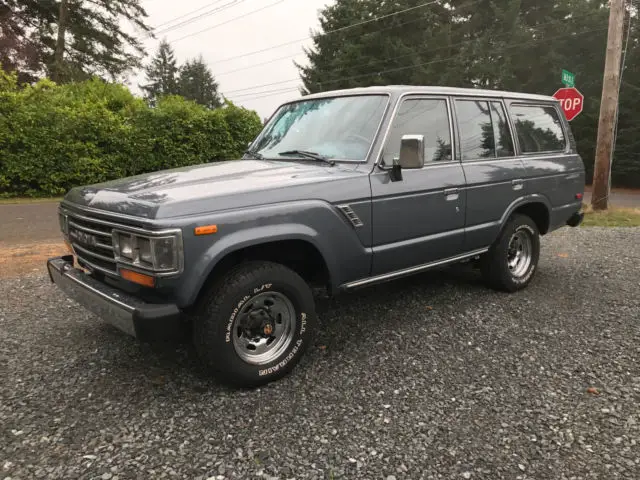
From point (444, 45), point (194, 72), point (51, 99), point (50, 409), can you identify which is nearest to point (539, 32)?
point (444, 45)

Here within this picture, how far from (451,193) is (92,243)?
2.75m

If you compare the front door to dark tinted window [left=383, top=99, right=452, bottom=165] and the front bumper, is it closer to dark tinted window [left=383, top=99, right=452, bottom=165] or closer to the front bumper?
dark tinted window [left=383, top=99, right=452, bottom=165]

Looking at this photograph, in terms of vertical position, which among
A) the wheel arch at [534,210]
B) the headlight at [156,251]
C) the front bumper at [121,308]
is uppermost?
the headlight at [156,251]

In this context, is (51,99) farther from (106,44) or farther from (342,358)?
(106,44)

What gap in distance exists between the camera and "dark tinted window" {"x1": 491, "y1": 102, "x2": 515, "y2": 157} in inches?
175

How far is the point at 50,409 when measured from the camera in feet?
8.99

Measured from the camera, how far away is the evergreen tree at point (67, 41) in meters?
21.0

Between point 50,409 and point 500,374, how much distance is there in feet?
9.39

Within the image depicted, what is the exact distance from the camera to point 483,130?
14.2ft

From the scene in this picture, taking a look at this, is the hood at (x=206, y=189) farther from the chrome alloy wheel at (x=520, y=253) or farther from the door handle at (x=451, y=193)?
the chrome alloy wheel at (x=520, y=253)

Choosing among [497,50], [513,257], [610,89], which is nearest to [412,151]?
[513,257]

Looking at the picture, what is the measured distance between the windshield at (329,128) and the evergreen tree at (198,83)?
2624 inches

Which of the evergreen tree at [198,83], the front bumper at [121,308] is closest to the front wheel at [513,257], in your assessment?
the front bumper at [121,308]

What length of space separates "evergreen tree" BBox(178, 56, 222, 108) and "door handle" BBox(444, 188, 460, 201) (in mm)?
67428
